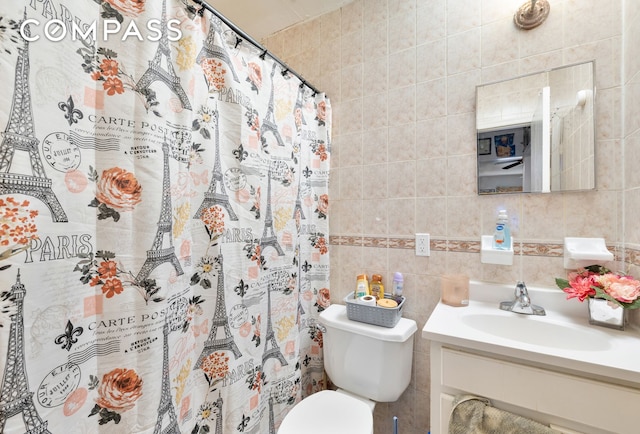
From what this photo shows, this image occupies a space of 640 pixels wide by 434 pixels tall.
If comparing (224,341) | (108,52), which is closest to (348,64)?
(108,52)

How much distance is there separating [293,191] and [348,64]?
86 centimetres

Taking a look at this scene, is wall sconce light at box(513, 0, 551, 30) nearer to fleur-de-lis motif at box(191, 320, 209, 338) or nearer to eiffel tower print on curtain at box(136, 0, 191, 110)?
eiffel tower print on curtain at box(136, 0, 191, 110)

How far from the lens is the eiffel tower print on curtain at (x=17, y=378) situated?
580mm

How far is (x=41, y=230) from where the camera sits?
2.04 ft

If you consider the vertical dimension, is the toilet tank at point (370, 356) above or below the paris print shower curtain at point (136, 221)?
below

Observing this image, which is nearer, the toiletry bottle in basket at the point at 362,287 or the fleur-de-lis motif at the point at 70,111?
the fleur-de-lis motif at the point at 70,111

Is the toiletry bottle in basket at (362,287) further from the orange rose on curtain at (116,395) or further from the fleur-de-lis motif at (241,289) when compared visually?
the orange rose on curtain at (116,395)

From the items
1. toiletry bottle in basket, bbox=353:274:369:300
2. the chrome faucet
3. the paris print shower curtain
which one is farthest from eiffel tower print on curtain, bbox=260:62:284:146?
the chrome faucet

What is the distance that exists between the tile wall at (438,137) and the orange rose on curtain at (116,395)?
107 centimetres

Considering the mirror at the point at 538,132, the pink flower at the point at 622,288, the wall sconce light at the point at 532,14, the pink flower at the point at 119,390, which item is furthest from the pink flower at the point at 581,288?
the pink flower at the point at 119,390

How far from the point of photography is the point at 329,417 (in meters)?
1.17

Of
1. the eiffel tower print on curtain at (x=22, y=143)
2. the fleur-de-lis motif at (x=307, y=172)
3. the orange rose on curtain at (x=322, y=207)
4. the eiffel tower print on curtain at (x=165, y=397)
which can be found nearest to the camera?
the eiffel tower print on curtain at (x=22, y=143)

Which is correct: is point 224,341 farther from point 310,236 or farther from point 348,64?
point 348,64

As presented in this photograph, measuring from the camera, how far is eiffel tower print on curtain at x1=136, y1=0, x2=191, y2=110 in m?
0.80
